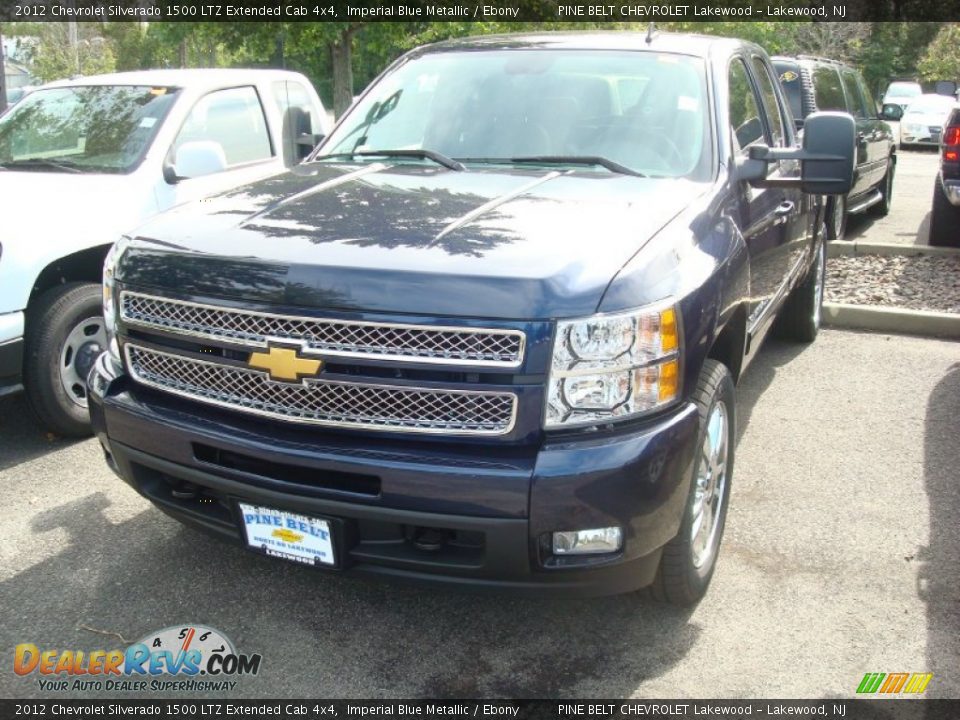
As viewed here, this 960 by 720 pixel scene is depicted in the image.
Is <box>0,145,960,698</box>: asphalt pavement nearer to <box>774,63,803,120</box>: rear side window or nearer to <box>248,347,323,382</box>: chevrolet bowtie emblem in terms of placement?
<box>248,347,323,382</box>: chevrolet bowtie emblem

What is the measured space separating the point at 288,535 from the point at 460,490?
0.63m

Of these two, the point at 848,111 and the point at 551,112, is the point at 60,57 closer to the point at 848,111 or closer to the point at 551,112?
the point at 848,111

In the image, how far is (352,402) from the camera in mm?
2910

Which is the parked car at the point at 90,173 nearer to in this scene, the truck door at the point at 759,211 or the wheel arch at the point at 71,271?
the wheel arch at the point at 71,271

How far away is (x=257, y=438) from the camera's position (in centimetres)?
302

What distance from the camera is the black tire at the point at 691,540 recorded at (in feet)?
10.6

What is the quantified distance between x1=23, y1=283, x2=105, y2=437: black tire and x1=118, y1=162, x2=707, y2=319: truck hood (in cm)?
171

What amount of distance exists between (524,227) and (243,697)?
1714mm

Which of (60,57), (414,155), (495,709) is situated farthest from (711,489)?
(60,57)

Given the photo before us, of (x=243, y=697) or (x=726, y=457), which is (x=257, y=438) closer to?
(x=243, y=697)

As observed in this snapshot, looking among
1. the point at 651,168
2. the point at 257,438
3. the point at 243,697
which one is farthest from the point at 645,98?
the point at 243,697

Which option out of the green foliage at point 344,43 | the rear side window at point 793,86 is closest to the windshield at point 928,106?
the green foliage at point 344,43

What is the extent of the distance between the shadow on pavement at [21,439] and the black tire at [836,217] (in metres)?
6.47

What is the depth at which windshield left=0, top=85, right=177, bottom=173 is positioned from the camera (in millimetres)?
5945
